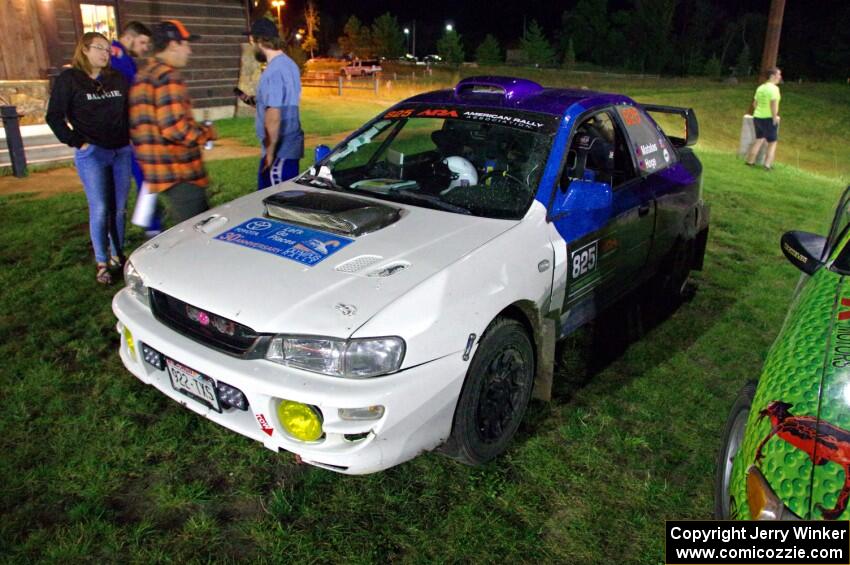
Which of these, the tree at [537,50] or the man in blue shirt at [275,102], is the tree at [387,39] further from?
the man in blue shirt at [275,102]

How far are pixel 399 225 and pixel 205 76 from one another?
13.1m

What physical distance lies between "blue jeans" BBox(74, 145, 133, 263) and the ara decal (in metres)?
4.51

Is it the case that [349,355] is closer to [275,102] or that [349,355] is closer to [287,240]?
[287,240]

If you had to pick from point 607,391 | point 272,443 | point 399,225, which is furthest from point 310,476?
point 607,391

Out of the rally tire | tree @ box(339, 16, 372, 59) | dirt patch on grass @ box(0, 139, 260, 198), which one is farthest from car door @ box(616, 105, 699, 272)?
tree @ box(339, 16, 372, 59)

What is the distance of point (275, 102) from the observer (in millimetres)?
4941

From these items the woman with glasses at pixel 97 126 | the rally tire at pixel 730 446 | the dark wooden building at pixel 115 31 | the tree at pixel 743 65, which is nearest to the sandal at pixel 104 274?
the woman with glasses at pixel 97 126

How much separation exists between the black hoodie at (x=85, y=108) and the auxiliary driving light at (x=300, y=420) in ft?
10.2

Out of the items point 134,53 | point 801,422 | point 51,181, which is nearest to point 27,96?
point 51,181

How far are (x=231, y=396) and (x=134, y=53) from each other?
3.58 meters

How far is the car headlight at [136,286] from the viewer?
303cm

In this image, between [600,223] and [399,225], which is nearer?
[399,225]

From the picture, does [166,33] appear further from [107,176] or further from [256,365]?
[256,365]

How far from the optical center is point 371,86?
28094mm
